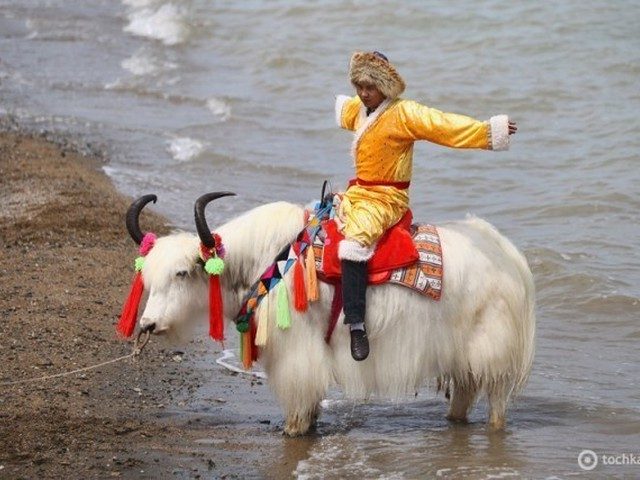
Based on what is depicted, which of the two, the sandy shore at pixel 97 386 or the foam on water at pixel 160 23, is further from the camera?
the foam on water at pixel 160 23

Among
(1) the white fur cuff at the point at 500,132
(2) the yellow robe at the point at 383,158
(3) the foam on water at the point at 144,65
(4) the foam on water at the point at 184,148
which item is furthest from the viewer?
(3) the foam on water at the point at 144,65

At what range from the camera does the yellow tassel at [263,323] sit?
5.59 metres

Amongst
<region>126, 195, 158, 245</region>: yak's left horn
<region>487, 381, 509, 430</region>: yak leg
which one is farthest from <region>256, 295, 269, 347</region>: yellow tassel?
<region>487, 381, 509, 430</region>: yak leg

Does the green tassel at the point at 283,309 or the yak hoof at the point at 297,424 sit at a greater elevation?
the green tassel at the point at 283,309

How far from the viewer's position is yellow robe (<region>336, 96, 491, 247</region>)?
17.7 feet

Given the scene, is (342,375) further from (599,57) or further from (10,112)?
(599,57)

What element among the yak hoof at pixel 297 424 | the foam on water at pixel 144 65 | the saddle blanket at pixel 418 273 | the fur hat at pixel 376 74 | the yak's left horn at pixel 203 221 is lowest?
the yak hoof at pixel 297 424

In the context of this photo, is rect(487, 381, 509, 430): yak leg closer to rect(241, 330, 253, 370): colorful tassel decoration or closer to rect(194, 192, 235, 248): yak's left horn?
rect(241, 330, 253, 370): colorful tassel decoration

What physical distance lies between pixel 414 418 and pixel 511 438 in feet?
1.92

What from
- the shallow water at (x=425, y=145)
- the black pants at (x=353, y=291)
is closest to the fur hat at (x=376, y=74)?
the black pants at (x=353, y=291)

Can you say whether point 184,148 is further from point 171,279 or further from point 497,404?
point 497,404

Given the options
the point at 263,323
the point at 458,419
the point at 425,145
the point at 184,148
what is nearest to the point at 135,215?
the point at 263,323

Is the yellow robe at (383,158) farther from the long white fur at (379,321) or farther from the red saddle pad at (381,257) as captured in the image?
the long white fur at (379,321)

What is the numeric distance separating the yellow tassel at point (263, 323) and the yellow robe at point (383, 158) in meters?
0.52
